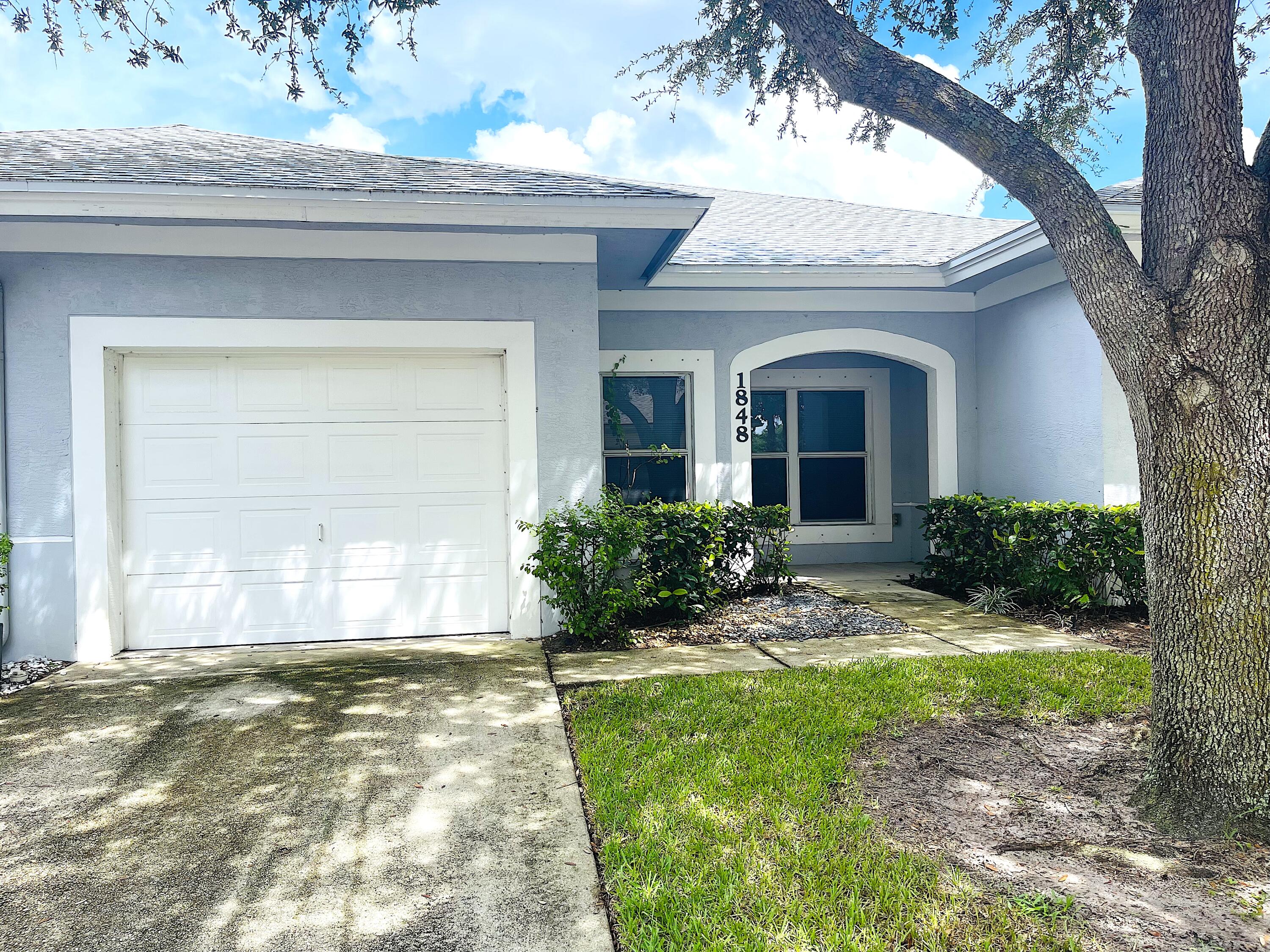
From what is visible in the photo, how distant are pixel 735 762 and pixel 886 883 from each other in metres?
1.08

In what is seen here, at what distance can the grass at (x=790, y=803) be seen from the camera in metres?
2.34

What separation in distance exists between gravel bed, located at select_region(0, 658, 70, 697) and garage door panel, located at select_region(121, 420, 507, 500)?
1.24 m

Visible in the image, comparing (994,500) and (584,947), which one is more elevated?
(994,500)

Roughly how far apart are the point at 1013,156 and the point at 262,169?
203 inches

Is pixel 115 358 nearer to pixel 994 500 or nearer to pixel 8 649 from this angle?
pixel 8 649

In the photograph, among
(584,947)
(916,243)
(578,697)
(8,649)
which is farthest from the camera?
(916,243)

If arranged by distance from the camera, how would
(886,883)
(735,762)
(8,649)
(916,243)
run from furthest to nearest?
(916,243), (8,649), (735,762), (886,883)

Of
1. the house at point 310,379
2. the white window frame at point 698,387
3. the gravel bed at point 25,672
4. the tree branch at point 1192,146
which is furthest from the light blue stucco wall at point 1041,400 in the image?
the gravel bed at point 25,672

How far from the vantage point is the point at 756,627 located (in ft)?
21.6

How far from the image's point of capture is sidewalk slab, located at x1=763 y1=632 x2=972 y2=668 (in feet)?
18.0

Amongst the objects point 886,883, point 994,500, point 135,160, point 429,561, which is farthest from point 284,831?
point 994,500

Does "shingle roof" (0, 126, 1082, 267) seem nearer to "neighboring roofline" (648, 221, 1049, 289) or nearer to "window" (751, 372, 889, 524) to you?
"neighboring roofline" (648, 221, 1049, 289)

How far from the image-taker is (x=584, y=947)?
92.8 inches

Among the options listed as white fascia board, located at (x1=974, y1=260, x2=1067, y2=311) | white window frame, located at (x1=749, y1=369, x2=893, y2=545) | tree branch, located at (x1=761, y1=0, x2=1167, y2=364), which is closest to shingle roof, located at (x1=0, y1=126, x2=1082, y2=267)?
white fascia board, located at (x1=974, y1=260, x2=1067, y2=311)
